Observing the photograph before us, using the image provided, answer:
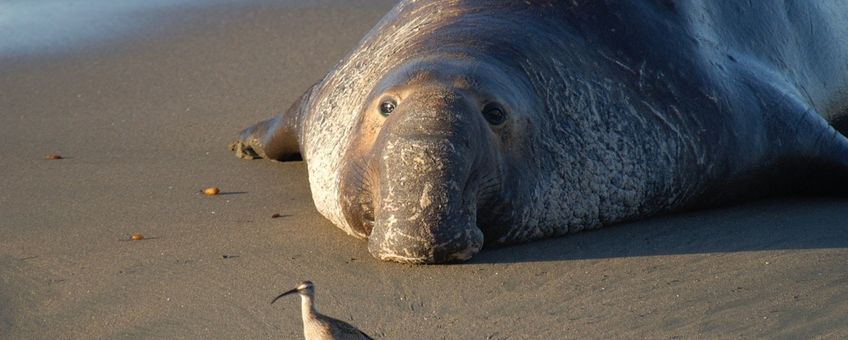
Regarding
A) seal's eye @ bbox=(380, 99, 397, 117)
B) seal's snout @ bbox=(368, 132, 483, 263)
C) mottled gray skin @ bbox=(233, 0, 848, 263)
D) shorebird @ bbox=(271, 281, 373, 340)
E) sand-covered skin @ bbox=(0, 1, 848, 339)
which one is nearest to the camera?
shorebird @ bbox=(271, 281, 373, 340)

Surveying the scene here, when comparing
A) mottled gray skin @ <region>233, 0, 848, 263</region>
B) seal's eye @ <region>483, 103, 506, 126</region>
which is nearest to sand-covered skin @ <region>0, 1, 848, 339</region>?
mottled gray skin @ <region>233, 0, 848, 263</region>

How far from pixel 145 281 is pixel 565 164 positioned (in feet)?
5.82

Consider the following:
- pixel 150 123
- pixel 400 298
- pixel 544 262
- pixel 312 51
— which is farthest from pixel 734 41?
pixel 312 51

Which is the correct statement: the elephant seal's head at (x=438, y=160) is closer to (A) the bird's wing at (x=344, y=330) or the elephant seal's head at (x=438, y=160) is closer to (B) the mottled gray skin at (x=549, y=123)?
(B) the mottled gray skin at (x=549, y=123)

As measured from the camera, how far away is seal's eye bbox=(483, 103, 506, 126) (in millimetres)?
6375

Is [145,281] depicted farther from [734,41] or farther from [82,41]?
[82,41]

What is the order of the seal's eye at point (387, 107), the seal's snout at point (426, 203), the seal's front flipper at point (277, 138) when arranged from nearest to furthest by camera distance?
the seal's snout at point (426, 203) → the seal's eye at point (387, 107) → the seal's front flipper at point (277, 138)

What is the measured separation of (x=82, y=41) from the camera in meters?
11.5

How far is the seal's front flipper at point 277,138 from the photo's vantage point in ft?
27.2

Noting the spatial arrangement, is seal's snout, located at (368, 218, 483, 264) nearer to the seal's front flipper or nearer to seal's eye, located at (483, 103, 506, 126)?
seal's eye, located at (483, 103, 506, 126)

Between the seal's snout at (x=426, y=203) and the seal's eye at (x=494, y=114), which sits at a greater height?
the seal's eye at (x=494, y=114)

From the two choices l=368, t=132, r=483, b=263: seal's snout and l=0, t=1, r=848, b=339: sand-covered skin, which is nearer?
l=0, t=1, r=848, b=339: sand-covered skin

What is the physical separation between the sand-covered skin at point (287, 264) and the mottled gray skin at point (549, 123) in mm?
130

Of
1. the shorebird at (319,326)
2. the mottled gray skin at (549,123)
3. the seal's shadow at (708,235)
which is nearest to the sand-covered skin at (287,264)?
the seal's shadow at (708,235)
